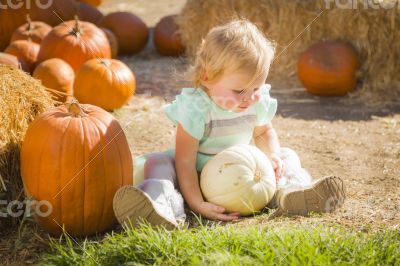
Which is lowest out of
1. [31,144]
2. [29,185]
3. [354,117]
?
[354,117]

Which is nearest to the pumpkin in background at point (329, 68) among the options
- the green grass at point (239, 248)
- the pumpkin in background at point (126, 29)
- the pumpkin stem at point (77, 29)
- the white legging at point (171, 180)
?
the pumpkin stem at point (77, 29)

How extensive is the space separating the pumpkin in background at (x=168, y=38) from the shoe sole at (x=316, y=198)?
191 inches

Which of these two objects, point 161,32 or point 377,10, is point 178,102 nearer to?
point 377,10

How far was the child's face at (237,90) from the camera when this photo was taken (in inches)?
130

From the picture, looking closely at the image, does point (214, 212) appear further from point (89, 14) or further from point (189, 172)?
point (89, 14)

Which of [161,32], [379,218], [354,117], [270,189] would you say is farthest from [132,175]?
[161,32]

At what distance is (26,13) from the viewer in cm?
693

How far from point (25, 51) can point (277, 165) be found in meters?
3.31

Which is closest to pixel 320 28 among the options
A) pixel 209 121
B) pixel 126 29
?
pixel 126 29

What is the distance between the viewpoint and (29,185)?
323 centimetres

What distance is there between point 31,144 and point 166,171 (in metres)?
0.74

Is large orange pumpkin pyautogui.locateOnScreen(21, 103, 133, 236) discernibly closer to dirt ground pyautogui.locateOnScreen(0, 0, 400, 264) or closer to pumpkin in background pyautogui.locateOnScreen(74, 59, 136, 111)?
dirt ground pyautogui.locateOnScreen(0, 0, 400, 264)

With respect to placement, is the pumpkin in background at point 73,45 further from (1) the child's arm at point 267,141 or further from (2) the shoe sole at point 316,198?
(2) the shoe sole at point 316,198

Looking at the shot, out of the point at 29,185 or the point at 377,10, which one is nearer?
the point at 29,185
